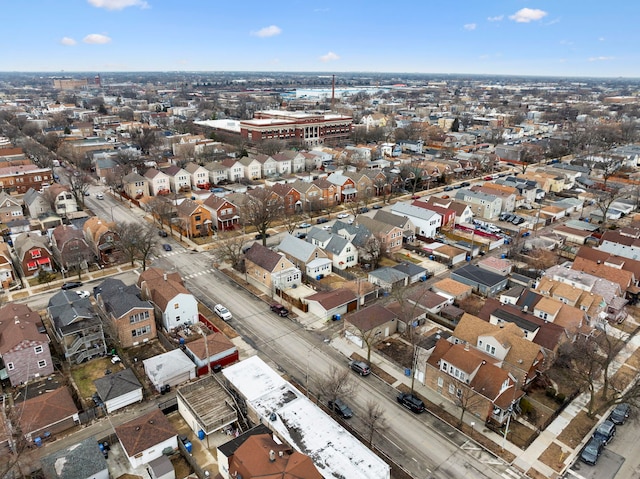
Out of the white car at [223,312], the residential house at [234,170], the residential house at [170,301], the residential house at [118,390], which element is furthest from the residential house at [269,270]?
the residential house at [234,170]

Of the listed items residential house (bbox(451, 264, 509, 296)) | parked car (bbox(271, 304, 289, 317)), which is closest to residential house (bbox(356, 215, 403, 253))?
residential house (bbox(451, 264, 509, 296))

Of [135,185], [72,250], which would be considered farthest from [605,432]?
[135,185]

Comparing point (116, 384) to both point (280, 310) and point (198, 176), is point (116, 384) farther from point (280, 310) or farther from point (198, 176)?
point (198, 176)

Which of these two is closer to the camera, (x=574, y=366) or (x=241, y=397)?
(x=241, y=397)

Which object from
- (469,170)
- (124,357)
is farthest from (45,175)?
(469,170)

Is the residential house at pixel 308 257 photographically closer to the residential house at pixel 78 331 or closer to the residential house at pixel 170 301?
the residential house at pixel 170 301

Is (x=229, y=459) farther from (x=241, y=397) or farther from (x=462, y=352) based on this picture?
(x=462, y=352)
